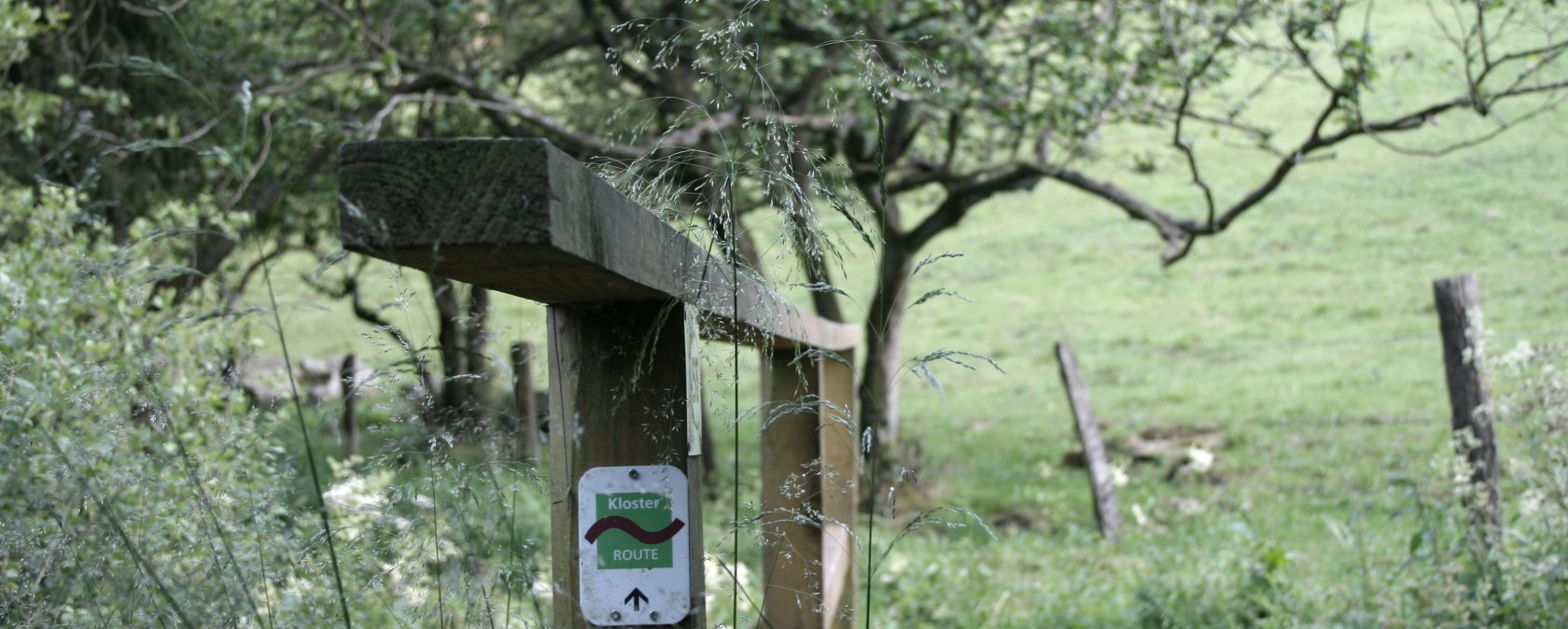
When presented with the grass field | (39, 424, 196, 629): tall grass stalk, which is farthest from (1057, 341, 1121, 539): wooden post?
(39, 424, 196, 629): tall grass stalk

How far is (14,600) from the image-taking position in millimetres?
1662

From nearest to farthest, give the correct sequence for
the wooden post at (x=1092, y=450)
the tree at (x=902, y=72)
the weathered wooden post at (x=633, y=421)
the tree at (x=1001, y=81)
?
the weathered wooden post at (x=633, y=421) < the tree at (x=1001, y=81) < the tree at (x=902, y=72) < the wooden post at (x=1092, y=450)

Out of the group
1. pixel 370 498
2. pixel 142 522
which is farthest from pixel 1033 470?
pixel 142 522

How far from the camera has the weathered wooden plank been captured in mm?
1571

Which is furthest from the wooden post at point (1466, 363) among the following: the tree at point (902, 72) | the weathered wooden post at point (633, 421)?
the weathered wooden post at point (633, 421)

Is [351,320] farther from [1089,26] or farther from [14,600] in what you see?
[14,600]

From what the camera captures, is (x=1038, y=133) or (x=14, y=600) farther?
(x=1038, y=133)

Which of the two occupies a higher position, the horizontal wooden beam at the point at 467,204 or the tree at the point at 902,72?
the tree at the point at 902,72

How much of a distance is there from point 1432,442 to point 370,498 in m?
11.0

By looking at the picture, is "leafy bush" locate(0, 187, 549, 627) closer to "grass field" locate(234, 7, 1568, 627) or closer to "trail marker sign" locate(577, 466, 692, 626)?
"trail marker sign" locate(577, 466, 692, 626)

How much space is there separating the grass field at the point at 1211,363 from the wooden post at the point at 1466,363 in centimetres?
66

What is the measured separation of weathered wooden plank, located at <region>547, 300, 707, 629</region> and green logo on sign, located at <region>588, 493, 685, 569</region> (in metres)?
0.03

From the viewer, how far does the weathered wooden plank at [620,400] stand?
→ 1571 millimetres

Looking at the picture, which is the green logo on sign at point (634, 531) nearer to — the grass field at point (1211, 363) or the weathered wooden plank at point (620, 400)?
the weathered wooden plank at point (620, 400)
